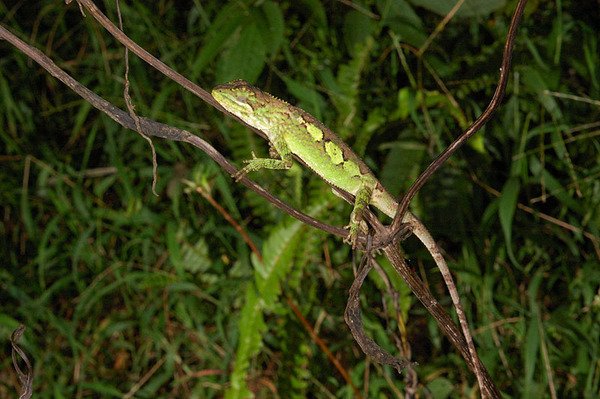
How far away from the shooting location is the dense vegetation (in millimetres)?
4188

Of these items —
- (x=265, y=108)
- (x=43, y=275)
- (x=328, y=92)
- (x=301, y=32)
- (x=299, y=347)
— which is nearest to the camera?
(x=265, y=108)

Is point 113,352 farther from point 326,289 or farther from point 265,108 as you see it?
A: point 265,108

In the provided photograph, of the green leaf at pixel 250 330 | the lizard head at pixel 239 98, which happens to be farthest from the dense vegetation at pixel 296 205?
the lizard head at pixel 239 98

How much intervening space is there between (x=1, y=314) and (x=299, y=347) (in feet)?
7.34

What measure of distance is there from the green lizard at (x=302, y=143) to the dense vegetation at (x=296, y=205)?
0.83m

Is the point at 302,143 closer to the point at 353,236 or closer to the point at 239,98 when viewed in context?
the point at 239,98

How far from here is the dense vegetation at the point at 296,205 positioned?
4.19 meters

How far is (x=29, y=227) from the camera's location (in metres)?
5.39

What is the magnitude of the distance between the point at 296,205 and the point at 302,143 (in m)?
1.54

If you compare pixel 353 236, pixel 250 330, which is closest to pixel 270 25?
pixel 250 330

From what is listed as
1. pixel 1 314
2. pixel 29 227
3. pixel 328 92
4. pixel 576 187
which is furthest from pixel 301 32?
pixel 1 314

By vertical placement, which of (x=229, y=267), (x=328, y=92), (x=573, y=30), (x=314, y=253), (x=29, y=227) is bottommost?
(x=29, y=227)

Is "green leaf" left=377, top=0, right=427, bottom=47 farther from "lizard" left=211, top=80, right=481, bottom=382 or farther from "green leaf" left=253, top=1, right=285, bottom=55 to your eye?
"lizard" left=211, top=80, right=481, bottom=382

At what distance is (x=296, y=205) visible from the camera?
14.4 ft
